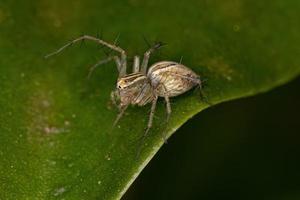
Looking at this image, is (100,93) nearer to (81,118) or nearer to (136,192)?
(81,118)

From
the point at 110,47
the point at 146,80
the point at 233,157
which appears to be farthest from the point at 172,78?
the point at 233,157

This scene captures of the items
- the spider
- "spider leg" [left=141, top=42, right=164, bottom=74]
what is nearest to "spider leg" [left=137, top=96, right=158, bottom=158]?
the spider

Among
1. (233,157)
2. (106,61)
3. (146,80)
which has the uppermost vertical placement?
(106,61)

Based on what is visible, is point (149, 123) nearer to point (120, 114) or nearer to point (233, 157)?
point (120, 114)

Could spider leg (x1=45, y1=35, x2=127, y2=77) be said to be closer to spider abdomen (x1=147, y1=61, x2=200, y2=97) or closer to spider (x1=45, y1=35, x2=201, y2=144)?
spider (x1=45, y1=35, x2=201, y2=144)

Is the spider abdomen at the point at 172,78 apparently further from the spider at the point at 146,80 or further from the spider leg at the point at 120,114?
the spider leg at the point at 120,114

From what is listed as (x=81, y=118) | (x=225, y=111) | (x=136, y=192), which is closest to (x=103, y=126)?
(x=81, y=118)
